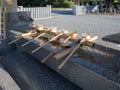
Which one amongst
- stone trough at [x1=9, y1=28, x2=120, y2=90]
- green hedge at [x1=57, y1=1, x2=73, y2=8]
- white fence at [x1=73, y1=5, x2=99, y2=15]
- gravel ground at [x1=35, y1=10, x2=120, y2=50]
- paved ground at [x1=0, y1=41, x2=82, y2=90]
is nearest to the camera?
stone trough at [x1=9, y1=28, x2=120, y2=90]

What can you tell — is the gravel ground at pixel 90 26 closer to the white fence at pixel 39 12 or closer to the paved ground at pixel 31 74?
the white fence at pixel 39 12

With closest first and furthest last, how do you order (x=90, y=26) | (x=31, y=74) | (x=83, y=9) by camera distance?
(x=31, y=74), (x=90, y=26), (x=83, y=9)

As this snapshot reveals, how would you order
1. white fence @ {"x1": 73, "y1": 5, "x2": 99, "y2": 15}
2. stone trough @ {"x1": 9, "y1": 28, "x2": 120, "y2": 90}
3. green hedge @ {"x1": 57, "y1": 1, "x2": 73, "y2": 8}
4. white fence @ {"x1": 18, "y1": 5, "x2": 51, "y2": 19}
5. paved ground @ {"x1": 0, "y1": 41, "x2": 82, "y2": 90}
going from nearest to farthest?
stone trough @ {"x1": 9, "y1": 28, "x2": 120, "y2": 90}, paved ground @ {"x1": 0, "y1": 41, "x2": 82, "y2": 90}, white fence @ {"x1": 18, "y1": 5, "x2": 51, "y2": 19}, white fence @ {"x1": 73, "y1": 5, "x2": 99, "y2": 15}, green hedge @ {"x1": 57, "y1": 1, "x2": 73, "y2": 8}

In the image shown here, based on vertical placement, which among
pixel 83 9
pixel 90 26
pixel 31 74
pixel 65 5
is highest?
pixel 65 5

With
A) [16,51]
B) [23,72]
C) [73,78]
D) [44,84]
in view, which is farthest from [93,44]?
[16,51]

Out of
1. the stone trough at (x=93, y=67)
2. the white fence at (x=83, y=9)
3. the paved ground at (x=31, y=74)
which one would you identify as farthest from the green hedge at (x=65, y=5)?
the stone trough at (x=93, y=67)

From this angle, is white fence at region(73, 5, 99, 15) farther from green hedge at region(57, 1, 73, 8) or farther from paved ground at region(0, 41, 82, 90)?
paved ground at region(0, 41, 82, 90)

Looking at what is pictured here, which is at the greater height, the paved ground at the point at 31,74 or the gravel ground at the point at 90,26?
the gravel ground at the point at 90,26

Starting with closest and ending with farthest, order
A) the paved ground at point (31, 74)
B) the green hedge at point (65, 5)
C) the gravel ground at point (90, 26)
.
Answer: the paved ground at point (31, 74) < the gravel ground at point (90, 26) < the green hedge at point (65, 5)

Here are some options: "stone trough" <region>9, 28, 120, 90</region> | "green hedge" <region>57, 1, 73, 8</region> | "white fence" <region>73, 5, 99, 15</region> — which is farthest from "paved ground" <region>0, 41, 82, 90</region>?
"green hedge" <region>57, 1, 73, 8</region>

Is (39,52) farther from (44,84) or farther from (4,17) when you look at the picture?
(4,17)

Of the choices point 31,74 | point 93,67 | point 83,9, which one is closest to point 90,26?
point 31,74

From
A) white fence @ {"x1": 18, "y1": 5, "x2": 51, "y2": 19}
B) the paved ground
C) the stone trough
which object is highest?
white fence @ {"x1": 18, "y1": 5, "x2": 51, "y2": 19}

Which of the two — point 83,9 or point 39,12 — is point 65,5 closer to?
point 83,9
